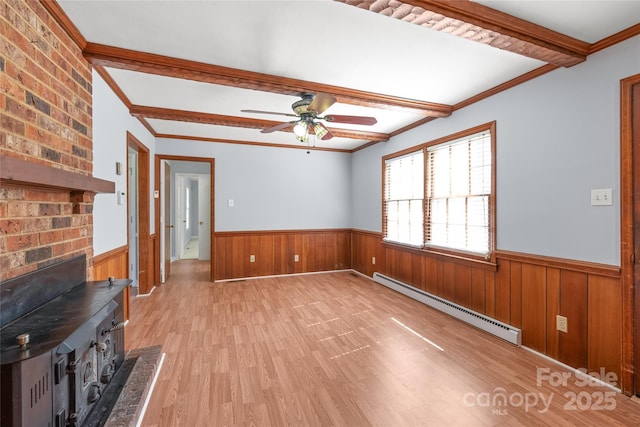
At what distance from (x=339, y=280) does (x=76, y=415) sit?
3.86 metres

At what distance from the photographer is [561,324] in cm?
221

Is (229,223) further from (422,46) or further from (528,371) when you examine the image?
(528,371)

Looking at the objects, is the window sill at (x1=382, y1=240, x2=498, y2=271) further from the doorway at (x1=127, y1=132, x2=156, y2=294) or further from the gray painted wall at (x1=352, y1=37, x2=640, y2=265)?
the doorway at (x1=127, y1=132, x2=156, y2=294)

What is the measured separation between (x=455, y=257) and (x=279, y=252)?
2.98 metres

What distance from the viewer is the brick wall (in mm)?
1245

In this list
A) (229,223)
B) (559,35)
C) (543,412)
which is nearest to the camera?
(543,412)

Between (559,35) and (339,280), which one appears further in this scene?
(339,280)

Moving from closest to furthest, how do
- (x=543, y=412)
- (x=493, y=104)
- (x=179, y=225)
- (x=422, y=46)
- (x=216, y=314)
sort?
(x=543, y=412) → (x=422, y=46) → (x=493, y=104) → (x=216, y=314) → (x=179, y=225)

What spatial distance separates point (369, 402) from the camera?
1783mm

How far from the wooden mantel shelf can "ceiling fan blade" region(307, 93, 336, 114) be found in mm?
1612

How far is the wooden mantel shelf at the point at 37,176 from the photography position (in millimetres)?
921

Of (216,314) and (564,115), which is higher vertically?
(564,115)

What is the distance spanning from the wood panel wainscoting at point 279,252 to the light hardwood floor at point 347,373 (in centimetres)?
134

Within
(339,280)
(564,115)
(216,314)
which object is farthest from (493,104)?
(216,314)
